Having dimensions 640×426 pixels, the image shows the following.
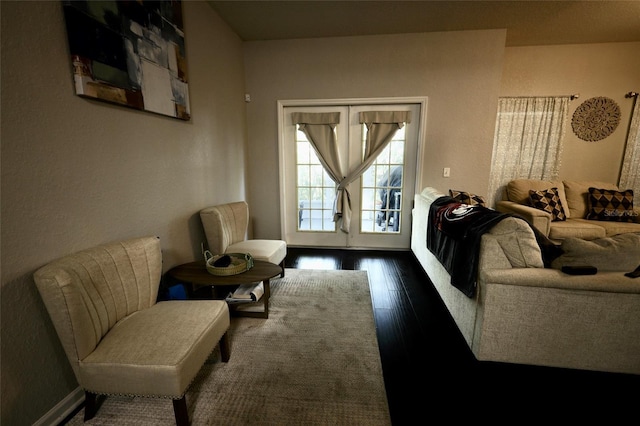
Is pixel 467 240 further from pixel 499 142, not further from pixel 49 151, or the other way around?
pixel 499 142

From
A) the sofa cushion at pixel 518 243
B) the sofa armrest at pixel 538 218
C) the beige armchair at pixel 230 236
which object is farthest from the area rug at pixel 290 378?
the sofa armrest at pixel 538 218

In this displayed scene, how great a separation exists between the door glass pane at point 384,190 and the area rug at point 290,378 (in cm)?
166

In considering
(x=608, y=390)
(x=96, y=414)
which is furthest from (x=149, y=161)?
(x=608, y=390)

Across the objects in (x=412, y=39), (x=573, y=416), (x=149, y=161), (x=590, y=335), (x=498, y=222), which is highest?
(x=412, y=39)

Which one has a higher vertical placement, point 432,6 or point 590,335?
point 432,6

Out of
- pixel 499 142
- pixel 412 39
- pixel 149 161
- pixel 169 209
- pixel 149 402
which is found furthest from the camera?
pixel 499 142

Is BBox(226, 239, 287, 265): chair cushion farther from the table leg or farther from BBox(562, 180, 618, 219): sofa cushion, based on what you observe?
BBox(562, 180, 618, 219): sofa cushion

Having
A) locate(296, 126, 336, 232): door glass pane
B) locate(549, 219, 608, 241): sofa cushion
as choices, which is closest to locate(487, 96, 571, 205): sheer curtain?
locate(549, 219, 608, 241): sofa cushion

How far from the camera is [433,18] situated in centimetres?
284

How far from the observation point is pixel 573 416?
4.23 feet

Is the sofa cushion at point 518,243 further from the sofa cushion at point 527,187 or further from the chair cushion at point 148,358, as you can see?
the sofa cushion at point 527,187

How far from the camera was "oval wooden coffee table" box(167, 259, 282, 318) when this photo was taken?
6.07ft

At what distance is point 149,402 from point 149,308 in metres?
0.48

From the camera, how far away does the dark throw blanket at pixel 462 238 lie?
1580 mm
